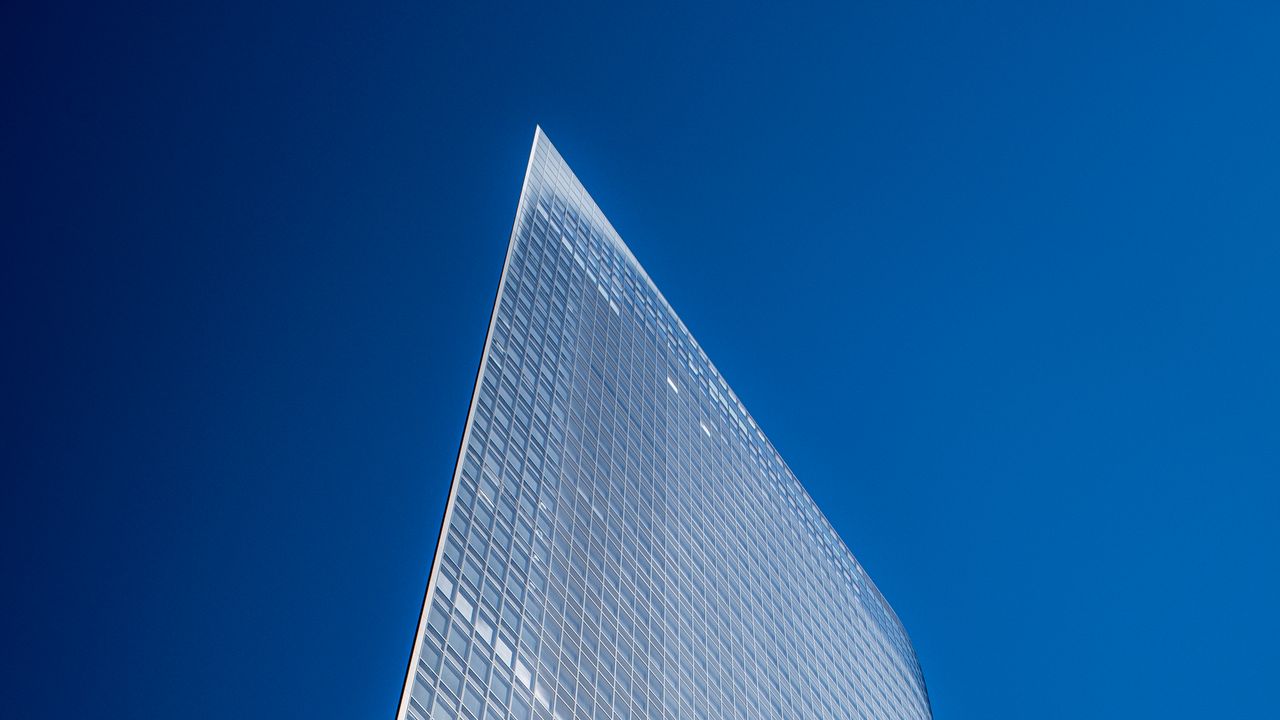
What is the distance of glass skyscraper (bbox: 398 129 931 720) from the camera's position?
139ft

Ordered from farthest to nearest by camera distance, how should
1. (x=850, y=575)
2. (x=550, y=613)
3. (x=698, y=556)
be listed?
1. (x=850, y=575)
2. (x=698, y=556)
3. (x=550, y=613)

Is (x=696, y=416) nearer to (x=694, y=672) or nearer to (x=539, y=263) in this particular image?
(x=539, y=263)

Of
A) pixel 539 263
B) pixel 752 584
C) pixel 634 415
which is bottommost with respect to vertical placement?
pixel 752 584

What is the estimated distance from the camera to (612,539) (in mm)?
56875

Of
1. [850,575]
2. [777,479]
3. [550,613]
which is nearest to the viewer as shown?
[550,613]

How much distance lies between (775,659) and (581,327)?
23.2 m

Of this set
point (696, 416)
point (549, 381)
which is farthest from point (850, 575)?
point (549, 381)

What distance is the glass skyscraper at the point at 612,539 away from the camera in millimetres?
42500

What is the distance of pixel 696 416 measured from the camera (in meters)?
84.6

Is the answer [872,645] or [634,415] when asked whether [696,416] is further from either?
[872,645]

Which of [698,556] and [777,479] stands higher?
[777,479]

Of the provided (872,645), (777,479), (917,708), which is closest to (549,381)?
(777,479)

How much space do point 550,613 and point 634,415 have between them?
25.6 m

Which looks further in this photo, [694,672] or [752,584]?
[752,584]
